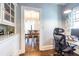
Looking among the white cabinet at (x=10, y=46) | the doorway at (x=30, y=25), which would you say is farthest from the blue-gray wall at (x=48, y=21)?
the white cabinet at (x=10, y=46)

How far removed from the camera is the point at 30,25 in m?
1.44

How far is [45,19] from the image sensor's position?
4.71 ft

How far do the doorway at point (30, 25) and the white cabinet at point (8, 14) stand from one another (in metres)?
0.13

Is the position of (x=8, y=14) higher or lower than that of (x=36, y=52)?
higher

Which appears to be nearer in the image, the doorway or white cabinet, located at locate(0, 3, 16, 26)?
white cabinet, located at locate(0, 3, 16, 26)

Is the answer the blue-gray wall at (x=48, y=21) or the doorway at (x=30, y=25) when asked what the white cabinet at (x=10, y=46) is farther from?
the blue-gray wall at (x=48, y=21)

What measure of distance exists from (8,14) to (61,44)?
819mm

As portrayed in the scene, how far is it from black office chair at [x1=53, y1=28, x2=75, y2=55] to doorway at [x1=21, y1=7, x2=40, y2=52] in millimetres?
265

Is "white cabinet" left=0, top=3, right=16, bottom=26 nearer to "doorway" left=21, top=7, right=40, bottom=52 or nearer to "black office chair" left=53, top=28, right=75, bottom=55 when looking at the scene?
"doorway" left=21, top=7, right=40, bottom=52

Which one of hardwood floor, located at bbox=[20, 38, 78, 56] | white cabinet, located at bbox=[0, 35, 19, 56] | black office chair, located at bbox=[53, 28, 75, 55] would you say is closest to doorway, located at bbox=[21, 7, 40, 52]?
hardwood floor, located at bbox=[20, 38, 78, 56]

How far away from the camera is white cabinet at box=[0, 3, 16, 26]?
1230mm

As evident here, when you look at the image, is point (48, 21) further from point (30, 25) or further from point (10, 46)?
point (10, 46)

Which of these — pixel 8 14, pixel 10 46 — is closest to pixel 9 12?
pixel 8 14

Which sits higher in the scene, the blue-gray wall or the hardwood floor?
the blue-gray wall
